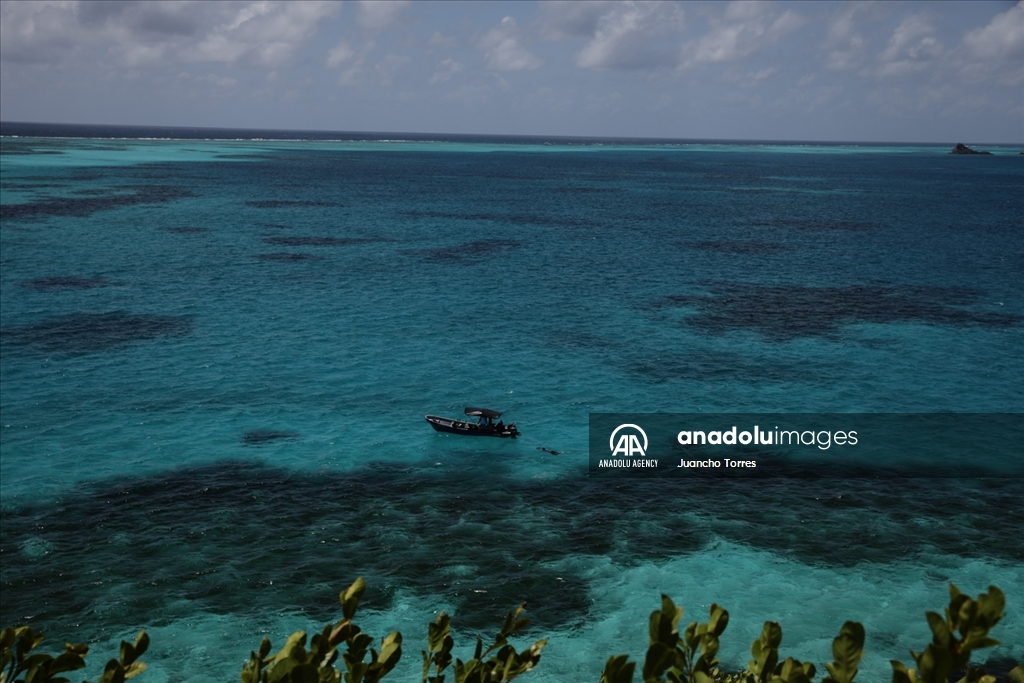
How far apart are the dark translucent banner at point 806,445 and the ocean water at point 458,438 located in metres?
1.41

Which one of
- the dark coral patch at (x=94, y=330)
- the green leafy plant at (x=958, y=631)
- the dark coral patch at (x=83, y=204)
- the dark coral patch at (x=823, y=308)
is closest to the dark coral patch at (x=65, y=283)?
the dark coral patch at (x=94, y=330)

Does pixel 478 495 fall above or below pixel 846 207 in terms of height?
below

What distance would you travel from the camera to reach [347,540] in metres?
34.0

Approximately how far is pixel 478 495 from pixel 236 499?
11.3 metres

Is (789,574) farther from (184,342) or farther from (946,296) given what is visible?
(946,296)

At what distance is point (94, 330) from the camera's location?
204ft

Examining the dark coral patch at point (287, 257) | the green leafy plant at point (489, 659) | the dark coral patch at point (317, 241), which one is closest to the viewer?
the green leafy plant at point (489, 659)

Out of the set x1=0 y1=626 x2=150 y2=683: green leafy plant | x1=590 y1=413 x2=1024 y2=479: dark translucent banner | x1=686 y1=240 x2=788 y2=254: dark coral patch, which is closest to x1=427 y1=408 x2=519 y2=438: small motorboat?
x1=590 y1=413 x2=1024 y2=479: dark translucent banner

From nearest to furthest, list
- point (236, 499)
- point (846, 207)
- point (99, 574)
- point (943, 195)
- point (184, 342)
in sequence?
1. point (99, 574)
2. point (236, 499)
3. point (184, 342)
4. point (846, 207)
5. point (943, 195)

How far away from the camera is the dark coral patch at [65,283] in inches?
2906

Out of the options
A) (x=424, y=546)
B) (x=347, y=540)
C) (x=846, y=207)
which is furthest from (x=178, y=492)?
(x=846, y=207)

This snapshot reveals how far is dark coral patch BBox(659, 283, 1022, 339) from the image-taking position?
67188mm
